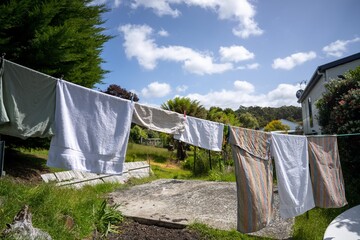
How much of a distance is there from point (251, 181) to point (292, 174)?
1.03m

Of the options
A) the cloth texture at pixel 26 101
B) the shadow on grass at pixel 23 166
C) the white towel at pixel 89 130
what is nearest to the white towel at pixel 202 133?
the white towel at pixel 89 130

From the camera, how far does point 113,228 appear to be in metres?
4.68

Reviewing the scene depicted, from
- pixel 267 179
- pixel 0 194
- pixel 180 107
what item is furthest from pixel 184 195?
pixel 180 107

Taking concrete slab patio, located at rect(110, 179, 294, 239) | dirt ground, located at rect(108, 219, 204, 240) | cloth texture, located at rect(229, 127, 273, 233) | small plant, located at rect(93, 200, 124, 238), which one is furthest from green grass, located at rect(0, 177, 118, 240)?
cloth texture, located at rect(229, 127, 273, 233)

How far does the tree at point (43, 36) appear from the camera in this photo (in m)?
4.95

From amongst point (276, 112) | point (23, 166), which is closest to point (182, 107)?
point (23, 166)

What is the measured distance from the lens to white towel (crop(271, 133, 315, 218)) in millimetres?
4043

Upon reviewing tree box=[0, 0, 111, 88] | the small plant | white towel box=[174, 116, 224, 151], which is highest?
tree box=[0, 0, 111, 88]

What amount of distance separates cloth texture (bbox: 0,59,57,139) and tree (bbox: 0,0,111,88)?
1.98m

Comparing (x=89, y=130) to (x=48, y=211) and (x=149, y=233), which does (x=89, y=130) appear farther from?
(x=149, y=233)

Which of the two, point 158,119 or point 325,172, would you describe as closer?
point 158,119

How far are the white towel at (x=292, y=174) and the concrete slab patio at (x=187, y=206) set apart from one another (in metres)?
0.76

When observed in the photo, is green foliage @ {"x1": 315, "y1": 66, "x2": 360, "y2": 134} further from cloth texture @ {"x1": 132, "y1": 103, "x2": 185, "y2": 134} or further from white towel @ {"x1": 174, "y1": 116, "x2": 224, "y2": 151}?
cloth texture @ {"x1": 132, "y1": 103, "x2": 185, "y2": 134}

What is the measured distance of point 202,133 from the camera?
411 cm
